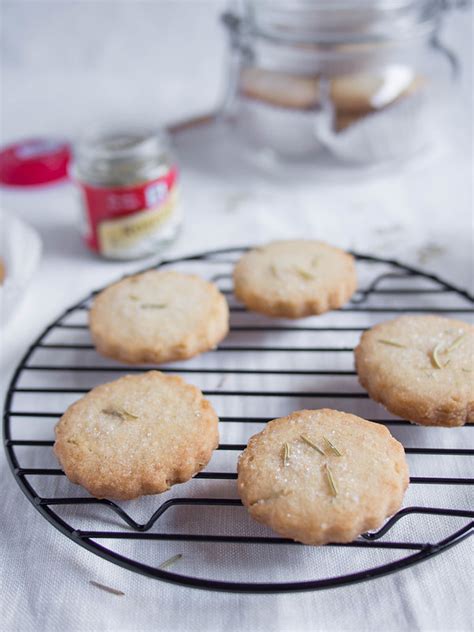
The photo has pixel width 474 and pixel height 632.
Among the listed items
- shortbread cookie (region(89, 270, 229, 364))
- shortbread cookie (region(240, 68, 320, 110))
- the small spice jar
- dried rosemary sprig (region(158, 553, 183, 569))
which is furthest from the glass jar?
dried rosemary sprig (region(158, 553, 183, 569))

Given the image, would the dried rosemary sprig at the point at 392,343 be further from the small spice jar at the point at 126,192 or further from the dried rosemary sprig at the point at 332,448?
the small spice jar at the point at 126,192

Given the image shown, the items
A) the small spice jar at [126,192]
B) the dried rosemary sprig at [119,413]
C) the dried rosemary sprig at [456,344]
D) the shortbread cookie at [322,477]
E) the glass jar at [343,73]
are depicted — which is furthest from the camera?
the glass jar at [343,73]

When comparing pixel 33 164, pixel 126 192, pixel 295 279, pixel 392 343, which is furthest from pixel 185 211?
pixel 392 343

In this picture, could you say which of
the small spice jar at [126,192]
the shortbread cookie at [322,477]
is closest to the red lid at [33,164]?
the small spice jar at [126,192]

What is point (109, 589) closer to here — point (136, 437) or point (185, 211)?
→ point (136, 437)

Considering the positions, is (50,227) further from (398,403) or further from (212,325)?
(398,403)

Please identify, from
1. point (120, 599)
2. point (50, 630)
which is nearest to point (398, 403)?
point (120, 599)
